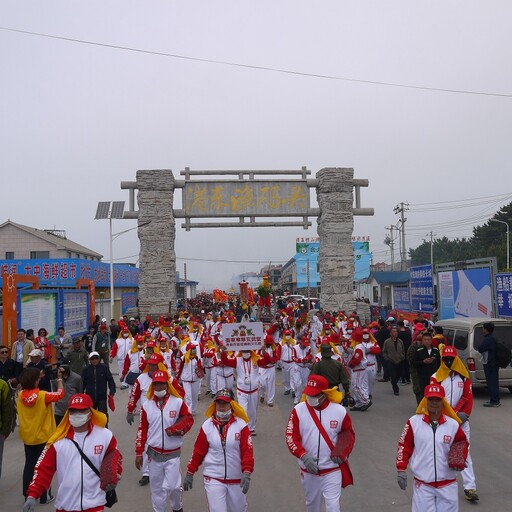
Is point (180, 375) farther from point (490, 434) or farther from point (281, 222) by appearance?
point (281, 222)

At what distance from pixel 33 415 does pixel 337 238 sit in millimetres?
20033

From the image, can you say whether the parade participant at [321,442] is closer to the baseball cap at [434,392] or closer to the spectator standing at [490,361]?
the baseball cap at [434,392]

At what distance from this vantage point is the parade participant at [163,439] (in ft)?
19.2

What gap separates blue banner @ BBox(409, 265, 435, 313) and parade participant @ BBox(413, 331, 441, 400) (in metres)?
13.6

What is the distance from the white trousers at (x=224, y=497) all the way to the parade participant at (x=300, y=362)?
287 inches

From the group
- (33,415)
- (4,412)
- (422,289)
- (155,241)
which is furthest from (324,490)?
(155,241)

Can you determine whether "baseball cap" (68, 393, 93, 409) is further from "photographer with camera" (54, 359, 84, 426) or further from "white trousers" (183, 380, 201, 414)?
"white trousers" (183, 380, 201, 414)

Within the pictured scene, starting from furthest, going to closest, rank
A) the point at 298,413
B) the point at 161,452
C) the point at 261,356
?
1. the point at 261,356
2. the point at 161,452
3. the point at 298,413

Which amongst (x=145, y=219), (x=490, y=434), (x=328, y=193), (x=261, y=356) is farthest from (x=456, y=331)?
(x=145, y=219)

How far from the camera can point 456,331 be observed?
1256cm

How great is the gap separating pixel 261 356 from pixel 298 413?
4997mm

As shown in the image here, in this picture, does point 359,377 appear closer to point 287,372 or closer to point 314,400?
point 287,372

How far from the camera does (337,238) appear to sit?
25250 mm

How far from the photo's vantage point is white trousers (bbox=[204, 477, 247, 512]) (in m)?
4.98
